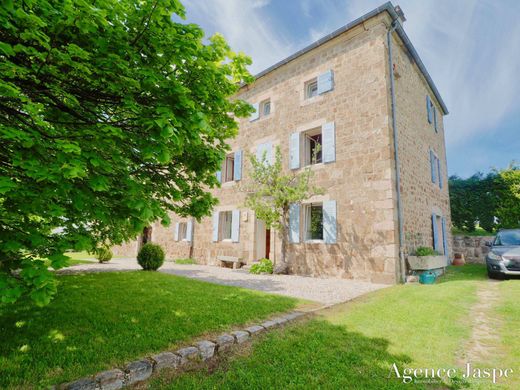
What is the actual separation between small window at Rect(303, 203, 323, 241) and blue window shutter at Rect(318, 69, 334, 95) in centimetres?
413

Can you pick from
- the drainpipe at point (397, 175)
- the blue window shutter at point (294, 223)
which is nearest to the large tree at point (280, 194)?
the blue window shutter at point (294, 223)

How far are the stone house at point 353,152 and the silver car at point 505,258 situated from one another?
1.86 m

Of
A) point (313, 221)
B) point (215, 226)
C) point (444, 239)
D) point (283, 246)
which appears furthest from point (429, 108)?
point (215, 226)

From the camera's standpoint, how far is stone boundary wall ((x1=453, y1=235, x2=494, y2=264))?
39.6 feet

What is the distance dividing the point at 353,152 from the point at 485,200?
1215cm

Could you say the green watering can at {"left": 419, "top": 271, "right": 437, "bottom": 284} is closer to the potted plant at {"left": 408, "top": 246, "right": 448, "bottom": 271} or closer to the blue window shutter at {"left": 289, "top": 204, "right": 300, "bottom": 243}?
the potted plant at {"left": 408, "top": 246, "right": 448, "bottom": 271}

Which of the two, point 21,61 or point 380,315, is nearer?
point 21,61

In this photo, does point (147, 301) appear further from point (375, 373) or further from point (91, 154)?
point (375, 373)

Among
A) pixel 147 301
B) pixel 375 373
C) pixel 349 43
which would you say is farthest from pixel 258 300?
pixel 349 43

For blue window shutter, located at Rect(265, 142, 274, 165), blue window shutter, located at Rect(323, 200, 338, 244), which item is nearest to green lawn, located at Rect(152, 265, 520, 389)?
blue window shutter, located at Rect(323, 200, 338, 244)

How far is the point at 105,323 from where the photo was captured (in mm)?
3510

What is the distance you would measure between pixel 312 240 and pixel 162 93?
7.42 meters

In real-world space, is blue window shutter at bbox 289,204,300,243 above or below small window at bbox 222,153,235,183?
below

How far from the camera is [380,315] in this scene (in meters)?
4.36
